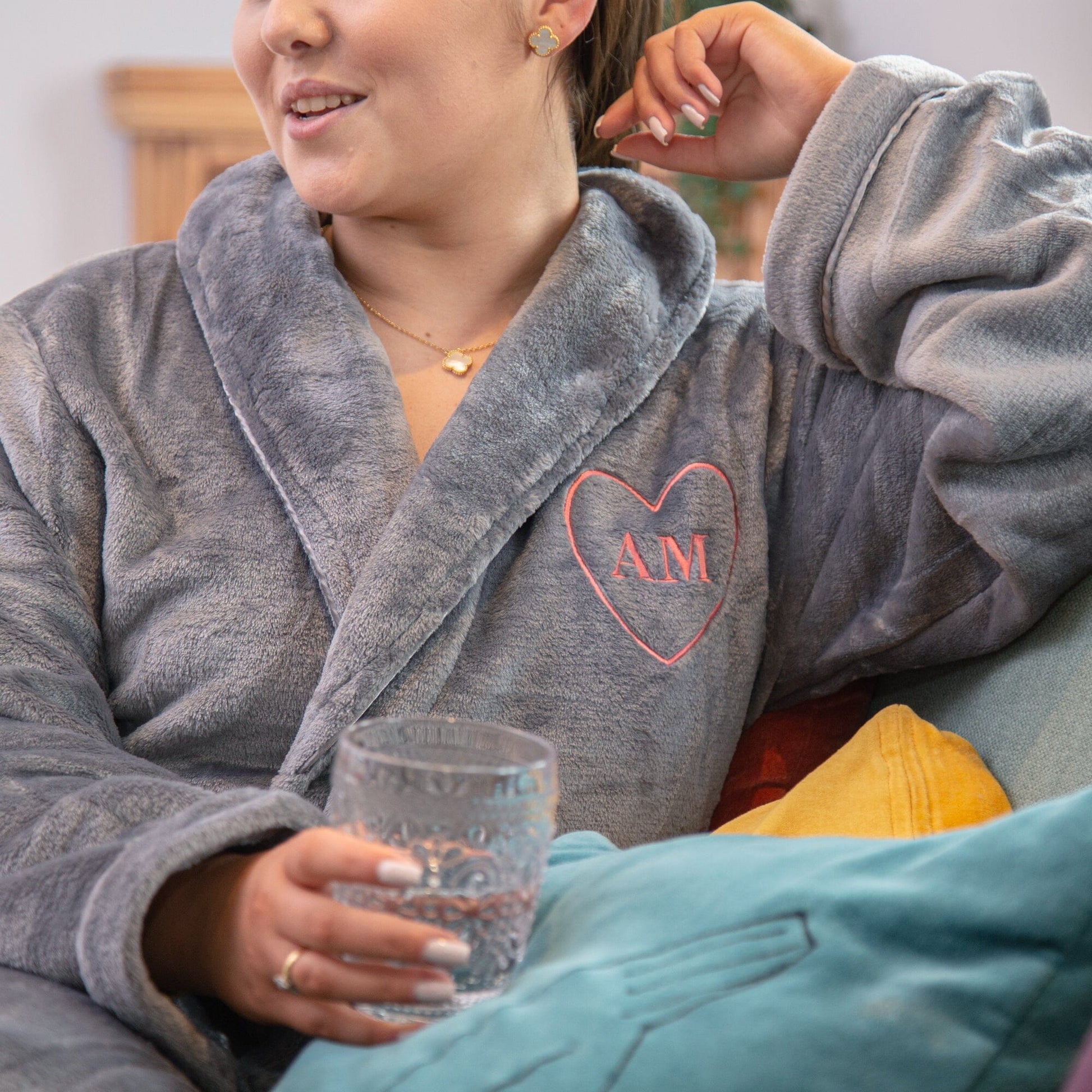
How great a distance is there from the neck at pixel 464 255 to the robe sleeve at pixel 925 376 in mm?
234

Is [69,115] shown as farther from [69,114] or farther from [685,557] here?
[685,557]

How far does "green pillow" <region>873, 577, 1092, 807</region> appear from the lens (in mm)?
846

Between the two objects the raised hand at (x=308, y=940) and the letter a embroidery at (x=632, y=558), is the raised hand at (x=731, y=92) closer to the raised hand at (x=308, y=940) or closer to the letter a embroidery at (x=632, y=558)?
the letter a embroidery at (x=632, y=558)

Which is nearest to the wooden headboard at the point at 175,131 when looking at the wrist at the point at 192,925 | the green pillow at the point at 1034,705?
the green pillow at the point at 1034,705

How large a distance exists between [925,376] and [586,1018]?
60cm

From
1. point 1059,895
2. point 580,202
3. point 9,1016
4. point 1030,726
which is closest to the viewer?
point 1059,895

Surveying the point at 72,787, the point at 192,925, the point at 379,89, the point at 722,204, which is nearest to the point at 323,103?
the point at 379,89

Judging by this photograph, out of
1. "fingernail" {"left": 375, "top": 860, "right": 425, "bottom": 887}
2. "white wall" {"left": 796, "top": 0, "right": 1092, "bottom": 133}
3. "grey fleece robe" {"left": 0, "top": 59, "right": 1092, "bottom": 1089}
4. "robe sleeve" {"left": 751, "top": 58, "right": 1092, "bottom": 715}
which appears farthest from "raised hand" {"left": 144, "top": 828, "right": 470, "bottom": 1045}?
"white wall" {"left": 796, "top": 0, "right": 1092, "bottom": 133}

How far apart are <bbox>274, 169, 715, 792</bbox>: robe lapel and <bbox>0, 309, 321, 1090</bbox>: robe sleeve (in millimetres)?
158

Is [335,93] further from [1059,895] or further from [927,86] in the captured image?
[1059,895]

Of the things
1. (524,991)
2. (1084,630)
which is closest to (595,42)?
(1084,630)

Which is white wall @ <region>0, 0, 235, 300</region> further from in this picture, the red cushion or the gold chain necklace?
the red cushion

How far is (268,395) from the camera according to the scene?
102cm

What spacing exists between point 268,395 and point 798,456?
0.44 m
